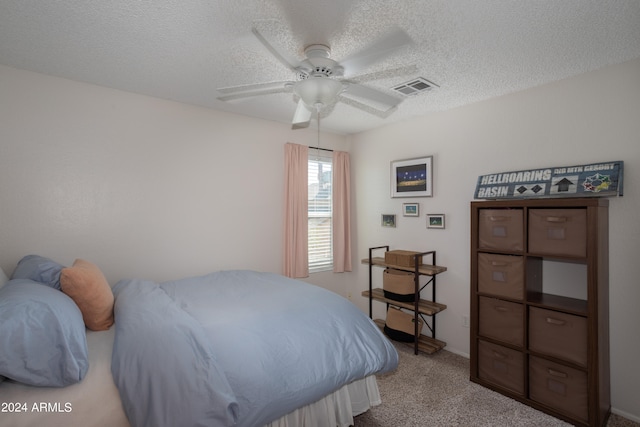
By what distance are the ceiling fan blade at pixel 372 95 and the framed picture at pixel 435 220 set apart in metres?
1.60

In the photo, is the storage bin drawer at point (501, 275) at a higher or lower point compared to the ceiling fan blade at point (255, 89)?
lower

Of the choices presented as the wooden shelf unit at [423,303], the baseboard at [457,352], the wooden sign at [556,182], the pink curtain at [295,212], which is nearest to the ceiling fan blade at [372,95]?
the wooden sign at [556,182]

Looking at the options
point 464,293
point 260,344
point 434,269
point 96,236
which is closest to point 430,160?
point 434,269

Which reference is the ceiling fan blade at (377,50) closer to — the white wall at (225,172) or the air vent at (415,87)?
the air vent at (415,87)

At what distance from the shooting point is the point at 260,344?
5.29 ft

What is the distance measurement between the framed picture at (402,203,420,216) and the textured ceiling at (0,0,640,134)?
1.35m

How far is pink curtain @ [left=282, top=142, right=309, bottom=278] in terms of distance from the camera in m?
3.70

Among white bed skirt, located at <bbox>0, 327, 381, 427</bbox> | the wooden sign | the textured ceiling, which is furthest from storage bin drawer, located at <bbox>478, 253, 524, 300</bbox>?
white bed skirt, located at <bbox>0, 327, 381, 427</bbox>

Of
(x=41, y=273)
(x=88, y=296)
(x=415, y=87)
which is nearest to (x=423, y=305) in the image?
(x=415, y=87)

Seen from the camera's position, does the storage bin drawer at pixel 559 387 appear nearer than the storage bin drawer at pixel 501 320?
Yes

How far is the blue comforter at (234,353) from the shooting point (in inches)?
49.6

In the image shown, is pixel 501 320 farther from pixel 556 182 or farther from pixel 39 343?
pixel 39 343

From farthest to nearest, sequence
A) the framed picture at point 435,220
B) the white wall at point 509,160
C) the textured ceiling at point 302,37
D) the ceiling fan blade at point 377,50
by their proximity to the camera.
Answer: the framed picture at point 435,220
the white wall at point 509,160
the textured ceiling at point 302,37
the ceiling fan blade at point 377,50

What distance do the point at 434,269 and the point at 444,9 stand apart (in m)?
2.31
